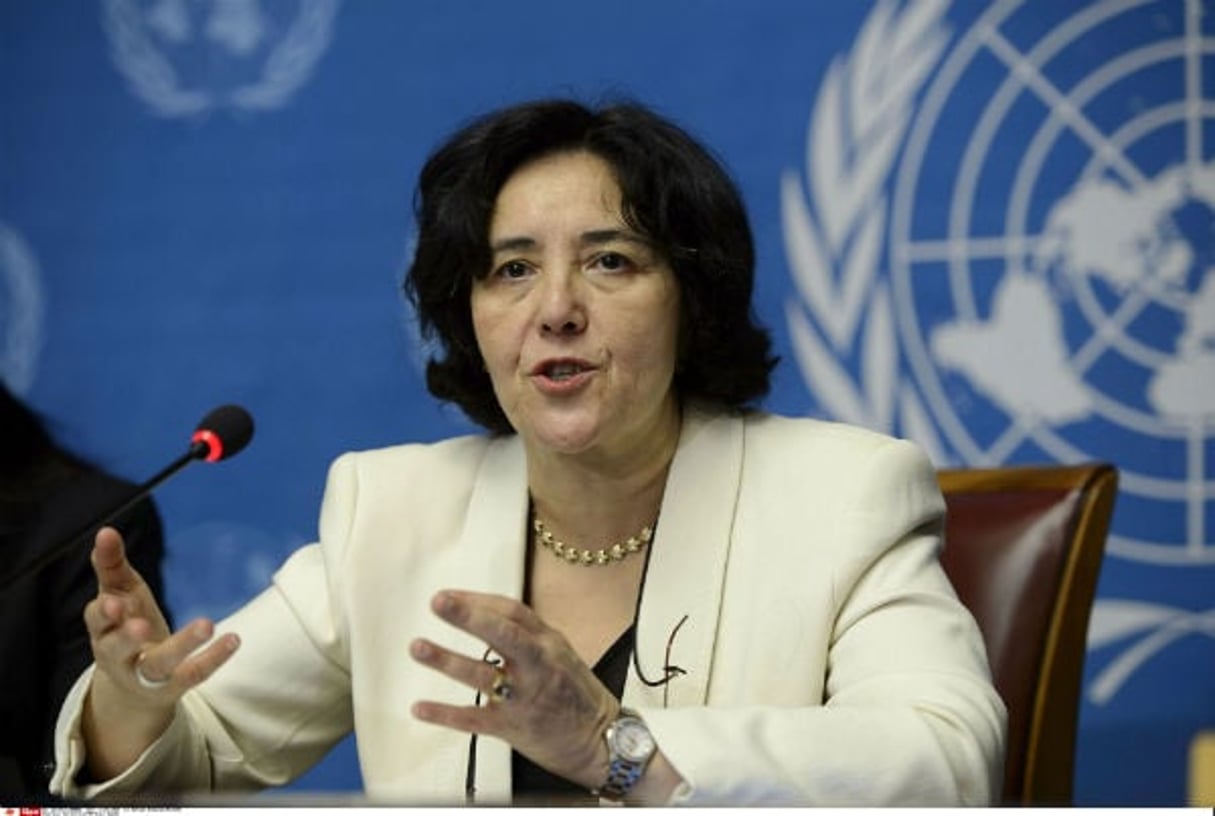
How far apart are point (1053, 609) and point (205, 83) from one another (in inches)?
71.6

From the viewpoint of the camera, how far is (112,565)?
156 centimetres

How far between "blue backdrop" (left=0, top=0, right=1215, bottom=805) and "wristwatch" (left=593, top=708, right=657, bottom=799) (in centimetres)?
113

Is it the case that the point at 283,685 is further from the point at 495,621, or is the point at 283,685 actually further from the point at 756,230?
the point at 756,230

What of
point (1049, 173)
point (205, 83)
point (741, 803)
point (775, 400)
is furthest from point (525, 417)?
point (205, 83)

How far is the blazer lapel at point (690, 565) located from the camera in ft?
5.65

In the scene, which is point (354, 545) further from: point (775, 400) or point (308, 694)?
point (775, 400)

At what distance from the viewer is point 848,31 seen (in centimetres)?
257

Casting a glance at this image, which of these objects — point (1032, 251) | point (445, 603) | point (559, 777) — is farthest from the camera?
point (1032, 251)

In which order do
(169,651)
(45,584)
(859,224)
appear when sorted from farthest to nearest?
(859,224)
(45,584)
(169,651)

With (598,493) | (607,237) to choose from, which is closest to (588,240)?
(607,237)

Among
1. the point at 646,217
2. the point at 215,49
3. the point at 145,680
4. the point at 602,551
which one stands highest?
the point at 215,49

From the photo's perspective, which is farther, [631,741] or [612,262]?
[612,262]

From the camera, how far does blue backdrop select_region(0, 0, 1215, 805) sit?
2363mm

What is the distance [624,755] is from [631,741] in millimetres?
13
